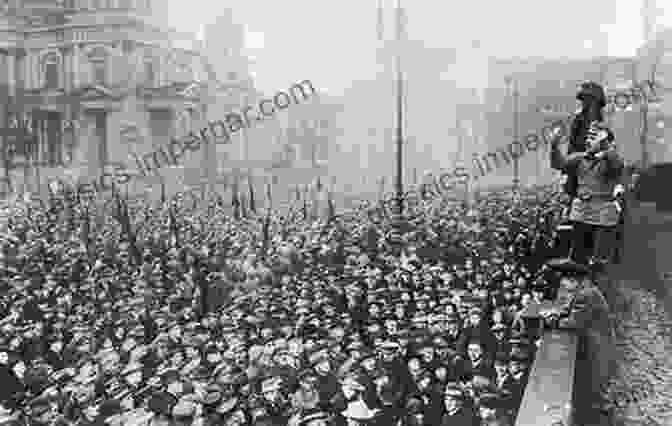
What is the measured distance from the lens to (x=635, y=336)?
21.8 feet

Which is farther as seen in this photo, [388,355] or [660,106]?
[660,106]

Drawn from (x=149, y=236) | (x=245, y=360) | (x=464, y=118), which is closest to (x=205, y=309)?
(x=245, y=360)

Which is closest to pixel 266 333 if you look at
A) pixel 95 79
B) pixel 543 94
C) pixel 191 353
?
pixel 191 353

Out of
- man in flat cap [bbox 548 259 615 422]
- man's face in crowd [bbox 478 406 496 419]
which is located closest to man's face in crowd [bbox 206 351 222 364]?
man's face in crowd [bbox 478 406 496 419]

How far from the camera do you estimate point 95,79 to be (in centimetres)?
4653

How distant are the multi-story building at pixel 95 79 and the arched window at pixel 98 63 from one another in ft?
0.23

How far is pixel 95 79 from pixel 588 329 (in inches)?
1842

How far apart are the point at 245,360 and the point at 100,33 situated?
46074 millimetres

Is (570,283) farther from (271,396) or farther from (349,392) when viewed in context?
(271,396)

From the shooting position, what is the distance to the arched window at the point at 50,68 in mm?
47969

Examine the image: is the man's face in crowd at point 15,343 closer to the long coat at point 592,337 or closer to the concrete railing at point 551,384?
the concrete railing at point 551,384

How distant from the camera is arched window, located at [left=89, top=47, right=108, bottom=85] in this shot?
1837 inches

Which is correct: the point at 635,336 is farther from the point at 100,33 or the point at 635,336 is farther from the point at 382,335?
A: the point at 100,33

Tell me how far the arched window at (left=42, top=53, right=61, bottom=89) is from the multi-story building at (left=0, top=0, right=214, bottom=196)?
0.08 metres
